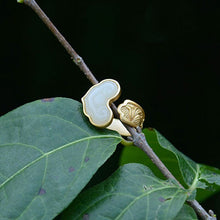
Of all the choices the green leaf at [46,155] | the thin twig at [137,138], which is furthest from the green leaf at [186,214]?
the green leaf at [46,155]

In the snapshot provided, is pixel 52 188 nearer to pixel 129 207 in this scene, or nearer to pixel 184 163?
pixel 129 207

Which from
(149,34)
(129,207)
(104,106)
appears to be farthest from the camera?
(149,34)

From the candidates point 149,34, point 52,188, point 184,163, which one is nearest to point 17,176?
point 52,188

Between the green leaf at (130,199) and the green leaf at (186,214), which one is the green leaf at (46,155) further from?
the green leaf at (186,214)

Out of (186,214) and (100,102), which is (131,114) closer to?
(100,102)

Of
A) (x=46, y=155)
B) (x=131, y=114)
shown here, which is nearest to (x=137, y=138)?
(x=131, y=114)

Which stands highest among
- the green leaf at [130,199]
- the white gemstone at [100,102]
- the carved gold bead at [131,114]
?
the white gemstone at [100,102]
